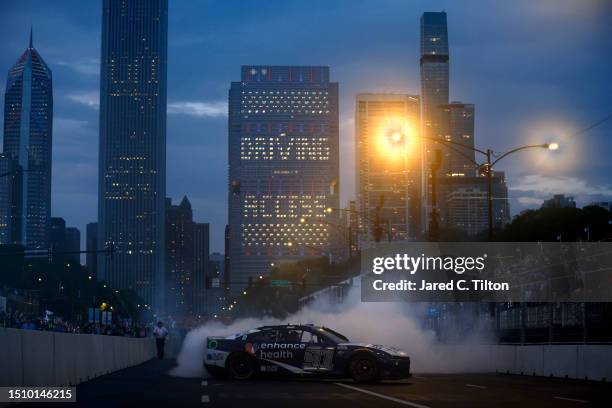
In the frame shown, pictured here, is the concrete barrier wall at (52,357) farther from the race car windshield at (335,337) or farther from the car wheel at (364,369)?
the car wheel at (364,369)

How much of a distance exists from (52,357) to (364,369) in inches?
301

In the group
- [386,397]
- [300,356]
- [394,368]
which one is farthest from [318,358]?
[386,397]

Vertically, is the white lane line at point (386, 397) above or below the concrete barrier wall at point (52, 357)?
below

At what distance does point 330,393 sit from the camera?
2069cm

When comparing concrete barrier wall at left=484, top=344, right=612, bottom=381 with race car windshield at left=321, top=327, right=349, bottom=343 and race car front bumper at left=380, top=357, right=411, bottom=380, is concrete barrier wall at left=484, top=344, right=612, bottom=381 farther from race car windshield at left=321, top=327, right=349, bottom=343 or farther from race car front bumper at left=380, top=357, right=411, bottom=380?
race car windshield at left=321, top=327, right=349, bottom=343

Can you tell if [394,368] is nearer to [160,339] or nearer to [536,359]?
[536,359]

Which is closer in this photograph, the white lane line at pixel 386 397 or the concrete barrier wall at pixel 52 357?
the white lane line at pixel 386 397

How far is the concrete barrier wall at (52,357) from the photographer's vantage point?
17656 millimetres

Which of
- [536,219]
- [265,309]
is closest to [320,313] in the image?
[536,219]

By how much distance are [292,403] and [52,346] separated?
630 centimetres

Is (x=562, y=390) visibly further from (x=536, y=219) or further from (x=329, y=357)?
(x=536, y=219)

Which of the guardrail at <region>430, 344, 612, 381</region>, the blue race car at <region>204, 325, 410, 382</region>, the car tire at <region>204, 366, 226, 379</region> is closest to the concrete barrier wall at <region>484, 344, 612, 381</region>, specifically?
the guardrail at <region>430, 344, 612, 381</region>

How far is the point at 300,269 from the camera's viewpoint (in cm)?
18300

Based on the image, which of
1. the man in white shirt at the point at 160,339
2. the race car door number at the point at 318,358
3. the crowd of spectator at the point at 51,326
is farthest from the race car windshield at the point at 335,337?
the man in white shirt at the point at 160,339
